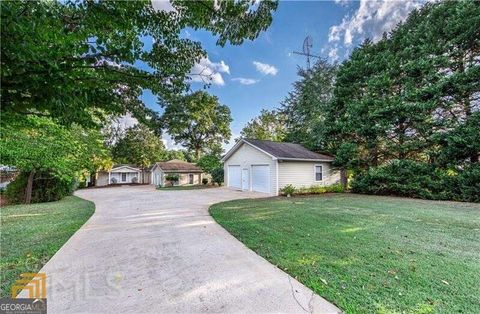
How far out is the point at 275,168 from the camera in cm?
1430

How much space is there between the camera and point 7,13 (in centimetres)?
154

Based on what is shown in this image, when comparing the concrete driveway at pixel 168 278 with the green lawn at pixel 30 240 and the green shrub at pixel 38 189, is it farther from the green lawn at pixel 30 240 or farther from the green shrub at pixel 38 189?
the green shrub at pixel 38 189

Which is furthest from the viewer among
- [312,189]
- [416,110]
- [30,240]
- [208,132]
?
[208,132]

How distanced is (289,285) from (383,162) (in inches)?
617

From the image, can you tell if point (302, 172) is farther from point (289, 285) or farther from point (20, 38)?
point (20, 38)

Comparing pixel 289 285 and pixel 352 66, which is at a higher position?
pixel 352 66

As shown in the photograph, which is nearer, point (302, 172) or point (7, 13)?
point (7, 13)

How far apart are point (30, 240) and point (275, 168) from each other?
11514mm

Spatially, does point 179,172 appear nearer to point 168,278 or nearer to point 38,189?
point 38,189

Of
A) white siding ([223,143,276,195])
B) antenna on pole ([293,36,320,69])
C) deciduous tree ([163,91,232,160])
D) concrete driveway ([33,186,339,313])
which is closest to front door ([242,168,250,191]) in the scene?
white siding ([223,143,276,195])

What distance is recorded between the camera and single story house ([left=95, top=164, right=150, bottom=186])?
3127 cm

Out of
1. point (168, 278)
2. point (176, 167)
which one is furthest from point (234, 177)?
point (168, 278)

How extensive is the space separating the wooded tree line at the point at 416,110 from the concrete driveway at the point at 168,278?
12439mm

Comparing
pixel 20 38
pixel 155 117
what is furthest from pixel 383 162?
pixel 20 38
